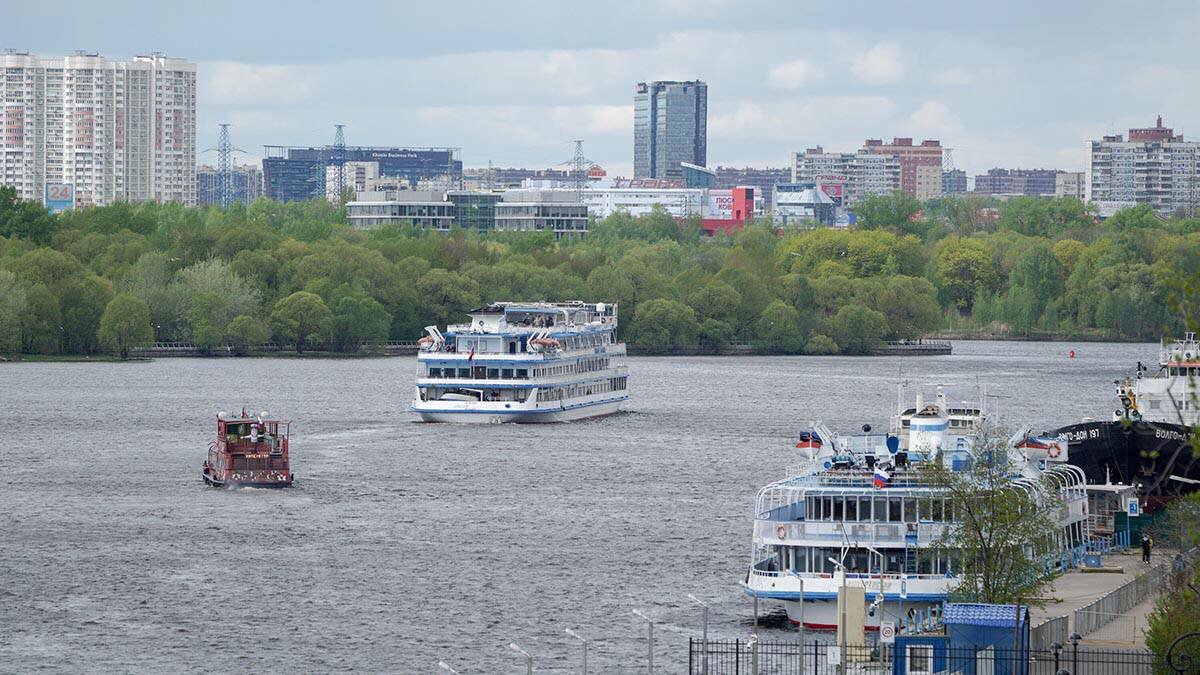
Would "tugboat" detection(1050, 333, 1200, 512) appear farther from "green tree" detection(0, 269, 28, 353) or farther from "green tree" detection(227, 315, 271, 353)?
"green tree" detection(227, 315, 271, 353)

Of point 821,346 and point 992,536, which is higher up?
point 992,536

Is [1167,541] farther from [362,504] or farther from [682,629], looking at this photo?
[362,504]

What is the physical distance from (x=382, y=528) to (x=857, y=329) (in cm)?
10768

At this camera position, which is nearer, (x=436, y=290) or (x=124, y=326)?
(x=124, y=326)

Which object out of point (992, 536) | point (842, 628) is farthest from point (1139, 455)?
point (842, 628)

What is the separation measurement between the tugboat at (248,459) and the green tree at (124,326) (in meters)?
72.1

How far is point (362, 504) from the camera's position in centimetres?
7044

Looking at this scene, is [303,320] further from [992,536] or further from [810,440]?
[992,536]

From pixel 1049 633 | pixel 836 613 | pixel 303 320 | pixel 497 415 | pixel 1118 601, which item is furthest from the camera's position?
pixel 303 320

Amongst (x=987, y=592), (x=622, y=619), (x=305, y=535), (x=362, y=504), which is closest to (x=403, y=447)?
(x=362, y=504)

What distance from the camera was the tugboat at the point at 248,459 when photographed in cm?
7431

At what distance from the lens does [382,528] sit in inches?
2574

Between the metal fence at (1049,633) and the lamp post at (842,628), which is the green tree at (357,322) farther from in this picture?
the metal fence at (1049,633)

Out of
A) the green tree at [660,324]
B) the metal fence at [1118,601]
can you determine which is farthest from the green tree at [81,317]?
the metal fence at [1118,601]
